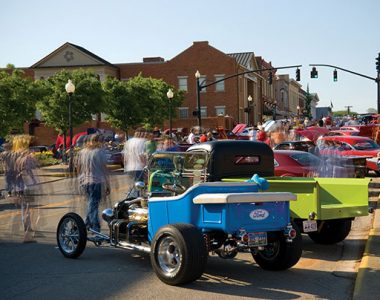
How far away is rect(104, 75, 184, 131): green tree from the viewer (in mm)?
44031

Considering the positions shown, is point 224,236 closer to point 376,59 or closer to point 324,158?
point 324,158

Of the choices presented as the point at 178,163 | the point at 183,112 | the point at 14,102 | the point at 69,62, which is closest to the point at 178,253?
the point at 178,163

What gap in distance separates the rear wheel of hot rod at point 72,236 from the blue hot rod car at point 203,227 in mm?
58

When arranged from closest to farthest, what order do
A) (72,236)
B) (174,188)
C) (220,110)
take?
(174,188), (72,236), (220,110)

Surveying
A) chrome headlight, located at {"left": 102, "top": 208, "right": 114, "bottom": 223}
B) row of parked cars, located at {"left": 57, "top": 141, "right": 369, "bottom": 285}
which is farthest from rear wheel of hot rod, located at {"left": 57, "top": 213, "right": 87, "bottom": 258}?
chrome headlight, located at {"left": 102, "top": 208, "right": 114, "bottom": 223}

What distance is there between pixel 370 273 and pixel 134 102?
38330mm

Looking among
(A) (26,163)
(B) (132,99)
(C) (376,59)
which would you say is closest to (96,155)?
(A) (26,163)

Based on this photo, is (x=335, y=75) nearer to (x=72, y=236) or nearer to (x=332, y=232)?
(x=332, y=232)

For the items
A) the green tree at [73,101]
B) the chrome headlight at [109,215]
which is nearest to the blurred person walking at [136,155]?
the chrome headlight at [109,215]

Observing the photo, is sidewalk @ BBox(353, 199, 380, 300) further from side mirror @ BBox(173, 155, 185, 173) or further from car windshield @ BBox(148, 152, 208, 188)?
side mirror @ BBox(173, 155, 185, 173)

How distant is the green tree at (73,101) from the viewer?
33.4m

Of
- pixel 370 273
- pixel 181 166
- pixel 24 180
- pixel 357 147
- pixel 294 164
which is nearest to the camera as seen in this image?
pixel 370 273

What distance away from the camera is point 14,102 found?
2817cm

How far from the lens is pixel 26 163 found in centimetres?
999
